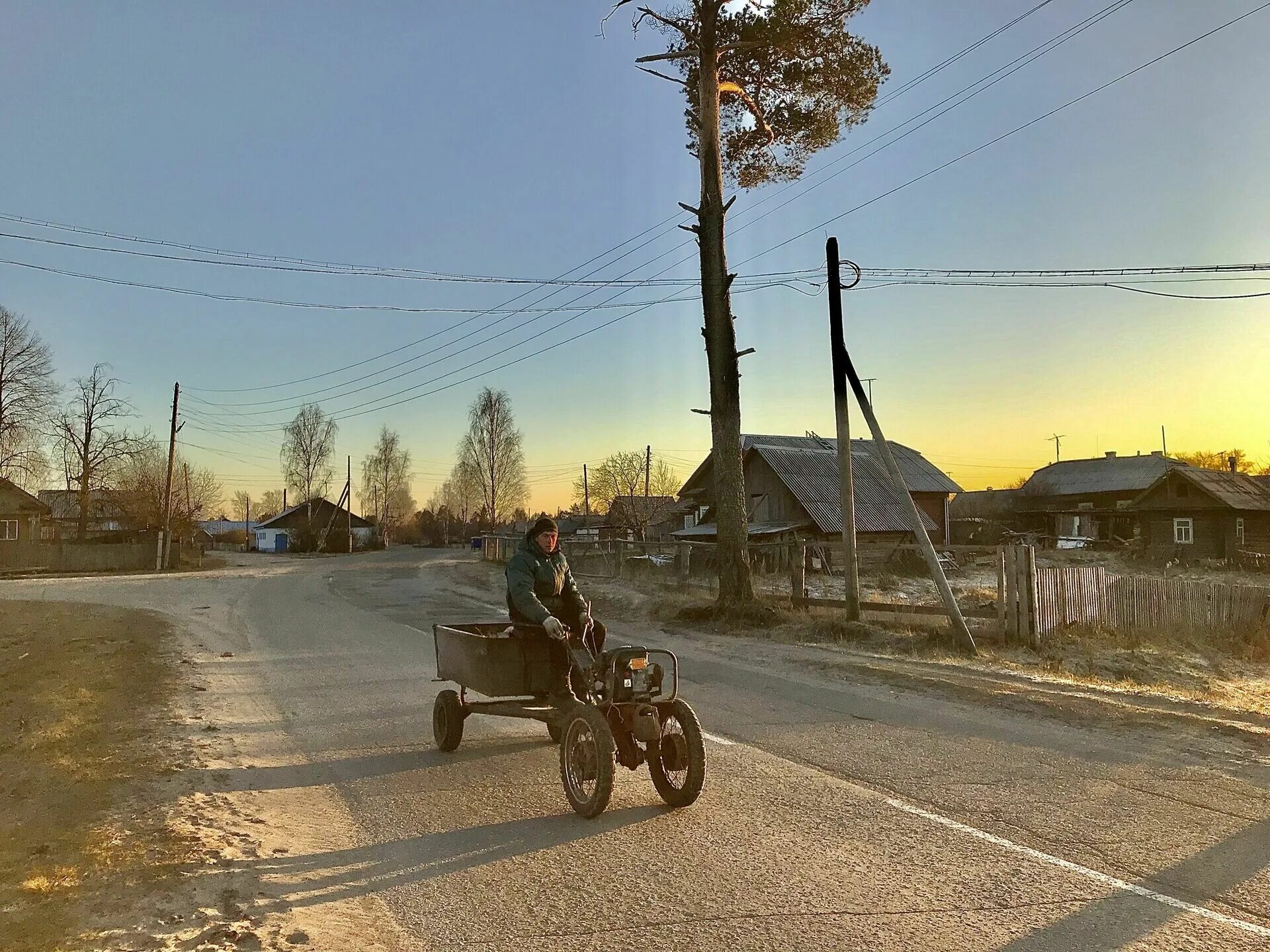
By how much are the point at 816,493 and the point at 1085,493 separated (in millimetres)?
47043

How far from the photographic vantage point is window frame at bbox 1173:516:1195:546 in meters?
48.0

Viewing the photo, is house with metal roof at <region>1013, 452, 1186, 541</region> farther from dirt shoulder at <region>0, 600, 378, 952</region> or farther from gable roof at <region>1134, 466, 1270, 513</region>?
dirt shoulder at <region>0, 600, 378, 952</region>

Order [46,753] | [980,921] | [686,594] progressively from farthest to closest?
1. [686,594]
2. [46,753]
3. [980,921]

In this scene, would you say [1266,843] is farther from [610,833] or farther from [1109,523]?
[1109,523]

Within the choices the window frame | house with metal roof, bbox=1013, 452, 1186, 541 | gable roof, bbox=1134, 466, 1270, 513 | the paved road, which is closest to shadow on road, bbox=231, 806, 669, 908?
the paved road

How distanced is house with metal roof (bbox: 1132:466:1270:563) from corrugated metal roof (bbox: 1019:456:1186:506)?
23.5 m

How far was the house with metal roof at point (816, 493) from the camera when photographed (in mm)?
38125

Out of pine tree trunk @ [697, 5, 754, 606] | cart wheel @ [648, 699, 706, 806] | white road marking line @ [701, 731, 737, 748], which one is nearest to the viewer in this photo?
cart wheel @ [648, 699, 706, 806]

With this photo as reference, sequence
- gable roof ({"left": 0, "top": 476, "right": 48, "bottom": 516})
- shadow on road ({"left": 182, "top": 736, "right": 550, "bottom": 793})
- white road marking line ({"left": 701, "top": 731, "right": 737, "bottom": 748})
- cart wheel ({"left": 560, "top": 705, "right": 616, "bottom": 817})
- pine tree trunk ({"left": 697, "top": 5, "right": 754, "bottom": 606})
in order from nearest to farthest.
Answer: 1. cart wheel ({"left": 560, "top": 705, "right": 616, "bottom": 817})
2. shadow on road ({"left": 182, "top": 736, "right": 550, "bottom": 793})
3. white road marking line ({"left": 701, "top": 731, "right": 737, "bottom": 748})
4. pine tree trunk ({"left": 697, "top": 5, "right": 754, "bottom": 606})
5. gable roof ({"left": 0, "top": 476, "right": 48, "bottom": 516})

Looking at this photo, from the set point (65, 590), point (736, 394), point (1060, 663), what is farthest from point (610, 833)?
point (65, 590)

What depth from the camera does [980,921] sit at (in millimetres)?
4109

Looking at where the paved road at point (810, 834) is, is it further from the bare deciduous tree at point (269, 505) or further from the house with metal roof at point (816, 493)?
the bare deciduous tree at point (269, 505)

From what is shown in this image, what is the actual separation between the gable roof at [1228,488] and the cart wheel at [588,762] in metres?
49.8

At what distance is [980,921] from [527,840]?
254 centimetres
